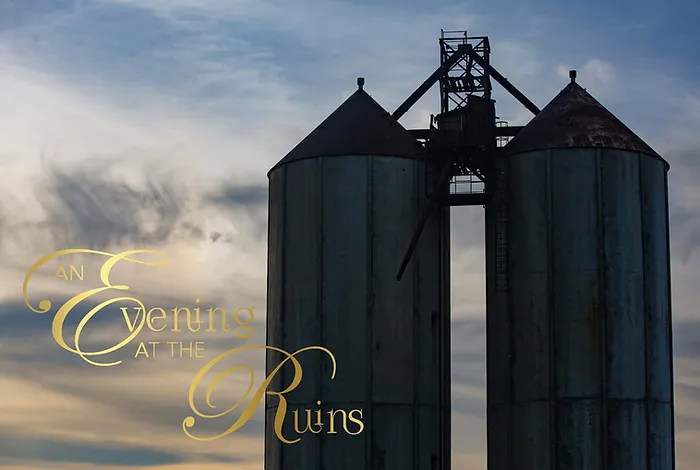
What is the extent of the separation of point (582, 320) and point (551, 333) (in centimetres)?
133

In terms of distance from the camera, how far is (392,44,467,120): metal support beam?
6581cm

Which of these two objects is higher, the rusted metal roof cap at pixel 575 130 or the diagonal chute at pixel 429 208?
the rusted metal roof cap at pixel 575 130

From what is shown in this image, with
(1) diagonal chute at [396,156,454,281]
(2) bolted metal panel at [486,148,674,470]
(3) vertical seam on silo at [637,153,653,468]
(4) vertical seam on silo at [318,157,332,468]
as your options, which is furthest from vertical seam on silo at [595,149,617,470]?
(4) vertical seam on silo at [318,157,332,468]

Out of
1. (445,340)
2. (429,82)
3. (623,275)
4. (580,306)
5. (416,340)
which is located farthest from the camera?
(429,82)

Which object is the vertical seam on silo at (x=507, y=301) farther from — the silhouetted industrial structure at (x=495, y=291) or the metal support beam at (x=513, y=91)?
the metal support beam at (x=513, y=91)

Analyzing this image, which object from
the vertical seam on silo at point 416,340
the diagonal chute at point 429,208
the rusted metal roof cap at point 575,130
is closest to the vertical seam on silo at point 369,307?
the diagonal chute at point 429,208

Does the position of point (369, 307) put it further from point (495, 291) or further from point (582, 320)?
point (582, 320)

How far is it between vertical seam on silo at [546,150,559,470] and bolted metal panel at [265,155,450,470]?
471 cm

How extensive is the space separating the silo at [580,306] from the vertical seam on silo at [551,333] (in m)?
0.04

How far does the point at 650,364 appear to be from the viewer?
5872 cm

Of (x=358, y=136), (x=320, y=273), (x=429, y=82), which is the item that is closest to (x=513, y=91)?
(x=429, y=82)

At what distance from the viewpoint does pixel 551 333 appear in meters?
58.6

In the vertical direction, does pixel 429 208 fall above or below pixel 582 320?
above

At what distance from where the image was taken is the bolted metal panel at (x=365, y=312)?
193 ft
